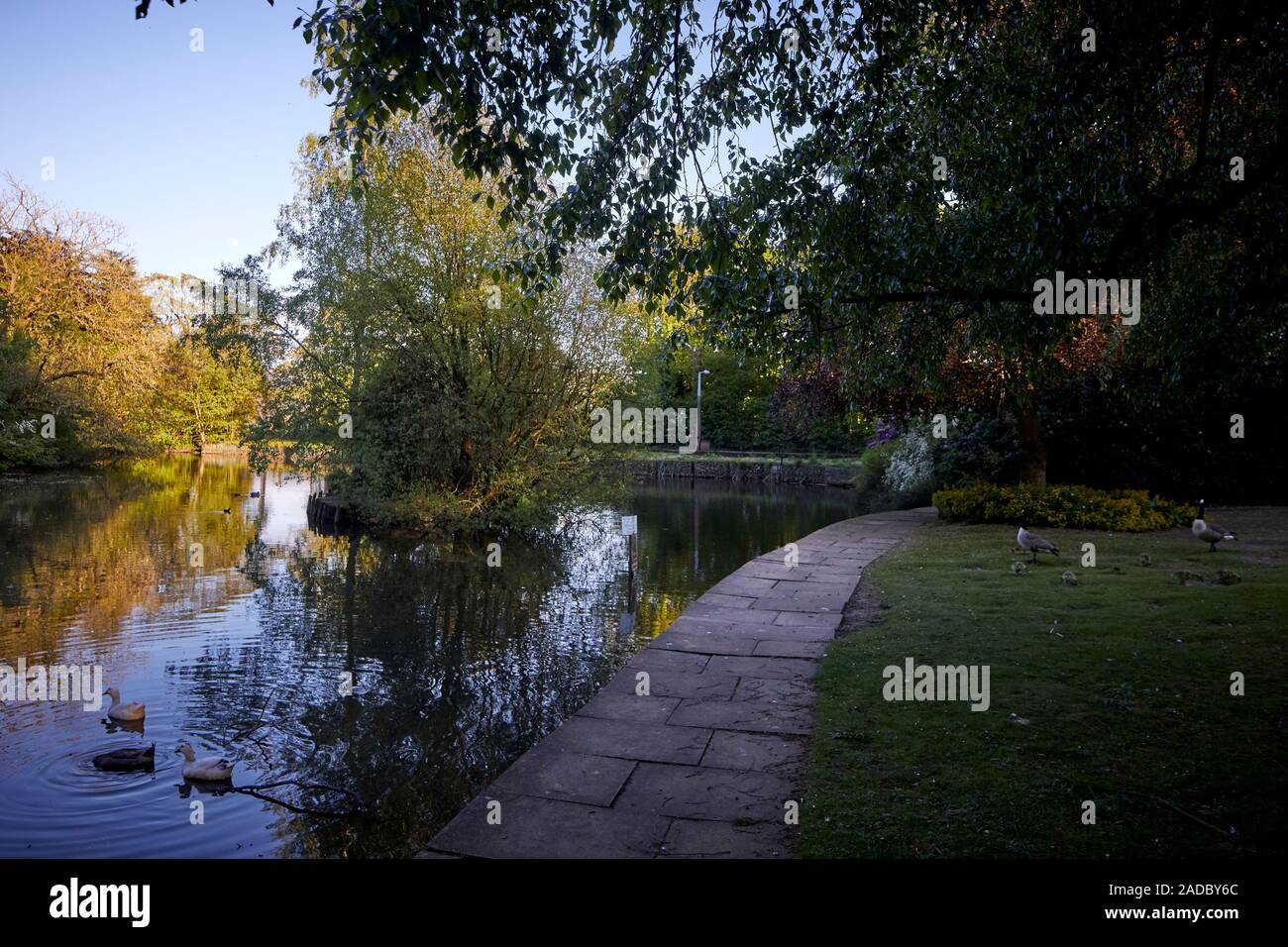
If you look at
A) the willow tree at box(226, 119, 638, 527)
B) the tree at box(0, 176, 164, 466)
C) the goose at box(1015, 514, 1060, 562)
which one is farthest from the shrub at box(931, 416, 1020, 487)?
the tree at box(0, 176, 164, 466)

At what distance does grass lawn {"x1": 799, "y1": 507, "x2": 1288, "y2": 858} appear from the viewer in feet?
12.7

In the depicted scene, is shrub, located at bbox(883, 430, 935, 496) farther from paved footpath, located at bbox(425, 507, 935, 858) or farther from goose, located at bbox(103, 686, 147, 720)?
goose, located at bbox(103, 686, 147, 720)

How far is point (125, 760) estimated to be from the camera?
5734 mm

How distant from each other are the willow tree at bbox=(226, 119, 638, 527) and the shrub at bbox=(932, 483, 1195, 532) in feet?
27.6


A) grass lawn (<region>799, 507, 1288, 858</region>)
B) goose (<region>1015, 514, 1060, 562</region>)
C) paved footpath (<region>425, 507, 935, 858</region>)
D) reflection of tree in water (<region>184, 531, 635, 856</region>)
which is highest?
goose (<region>1015, 514, 1060, 562</region>)

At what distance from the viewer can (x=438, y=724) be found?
6.99 m

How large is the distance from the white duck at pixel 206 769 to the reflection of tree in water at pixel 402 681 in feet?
1.28

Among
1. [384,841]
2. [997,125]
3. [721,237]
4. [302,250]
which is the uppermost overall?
[302,250]

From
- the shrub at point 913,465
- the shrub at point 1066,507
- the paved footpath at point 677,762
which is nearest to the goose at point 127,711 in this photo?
the paved footpath at point 677,762

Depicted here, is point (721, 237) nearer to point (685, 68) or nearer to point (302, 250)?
point (685, 68)

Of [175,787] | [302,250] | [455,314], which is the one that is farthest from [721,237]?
[302,250]

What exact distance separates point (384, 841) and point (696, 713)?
234cm

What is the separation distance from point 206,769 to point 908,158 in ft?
23.8
